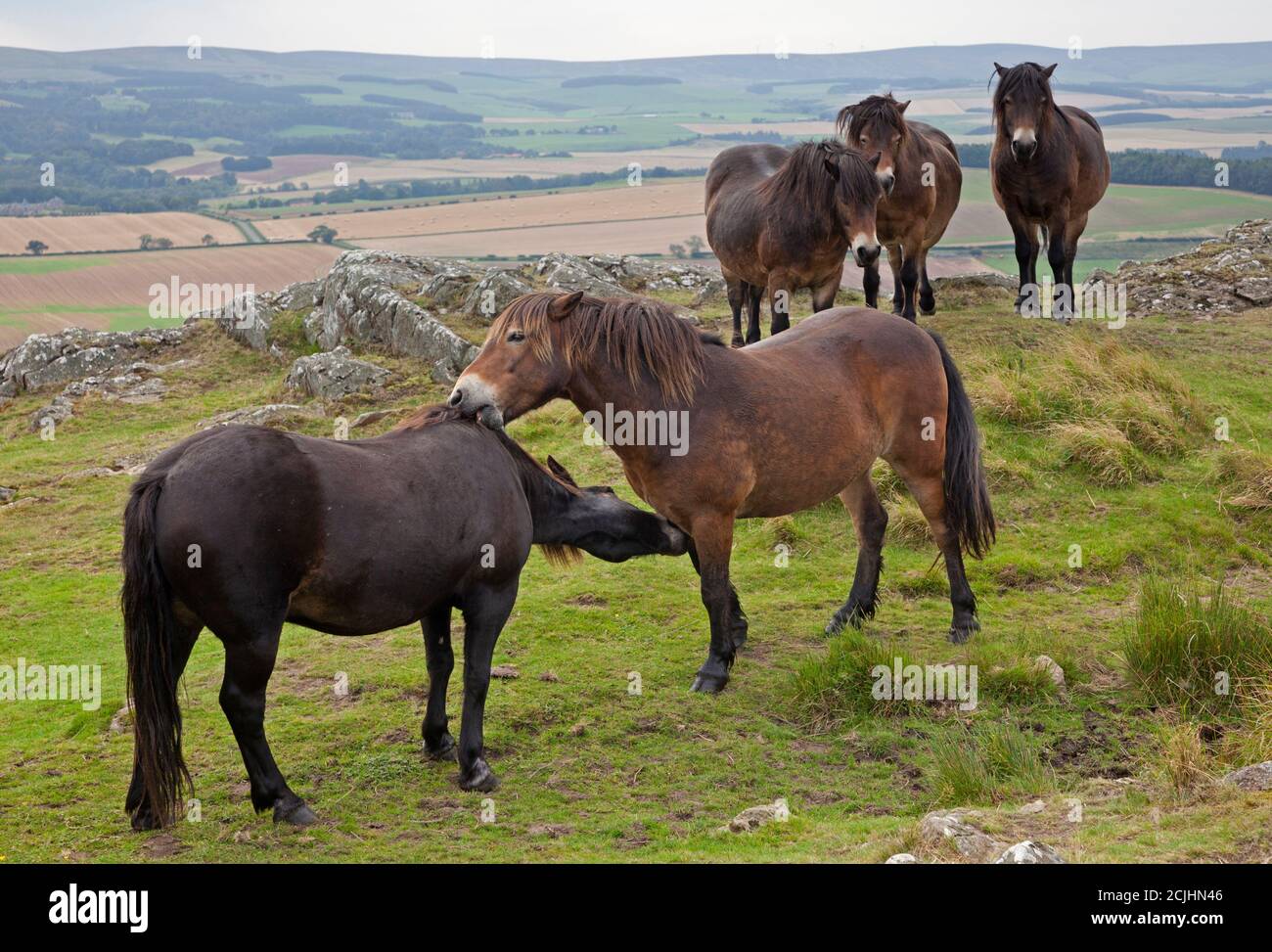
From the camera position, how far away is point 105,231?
5291 cm

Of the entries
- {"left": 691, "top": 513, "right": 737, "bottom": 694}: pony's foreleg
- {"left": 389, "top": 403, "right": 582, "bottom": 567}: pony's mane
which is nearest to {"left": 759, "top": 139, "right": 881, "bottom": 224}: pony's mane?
{"left": 691, "top": 513, "right": 737, "bottom": 694}: pony's foreleg

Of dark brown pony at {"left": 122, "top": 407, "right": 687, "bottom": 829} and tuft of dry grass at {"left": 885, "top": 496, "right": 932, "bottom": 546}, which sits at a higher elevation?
dark brown pony at {"left": 122, "top": 407, "right": 687, "bottom": 829}

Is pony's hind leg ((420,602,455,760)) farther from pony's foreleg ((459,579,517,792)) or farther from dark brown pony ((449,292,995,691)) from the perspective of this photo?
dark brown pony ((449,292,995,691))

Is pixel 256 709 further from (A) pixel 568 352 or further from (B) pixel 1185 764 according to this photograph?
(B) pixel 1185 764

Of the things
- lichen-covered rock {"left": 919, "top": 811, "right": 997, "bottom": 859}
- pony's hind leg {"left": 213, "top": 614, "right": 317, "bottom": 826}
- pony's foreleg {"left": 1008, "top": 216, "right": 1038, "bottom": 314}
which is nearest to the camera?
lichen-covered rock {"left": 919, "top": 811, "right": 997, "bottom": 859}

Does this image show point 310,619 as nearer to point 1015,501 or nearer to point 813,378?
point 813,378

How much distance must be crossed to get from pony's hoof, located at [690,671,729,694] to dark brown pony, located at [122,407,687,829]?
153 centimetres

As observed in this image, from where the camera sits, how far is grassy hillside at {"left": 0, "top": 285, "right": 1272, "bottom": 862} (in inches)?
198

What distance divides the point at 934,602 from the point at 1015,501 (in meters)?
1.82

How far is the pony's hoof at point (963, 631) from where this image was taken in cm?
752

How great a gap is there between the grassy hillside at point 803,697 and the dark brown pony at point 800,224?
6.52ft

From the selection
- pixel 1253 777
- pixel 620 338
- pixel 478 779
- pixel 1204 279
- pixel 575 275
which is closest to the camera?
pixel 1253 777

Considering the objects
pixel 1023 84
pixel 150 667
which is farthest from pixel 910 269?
pixel 150 667

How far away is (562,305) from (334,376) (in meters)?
8.54
